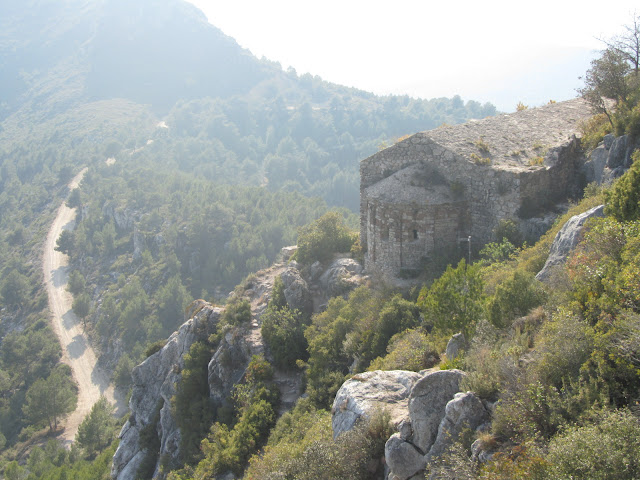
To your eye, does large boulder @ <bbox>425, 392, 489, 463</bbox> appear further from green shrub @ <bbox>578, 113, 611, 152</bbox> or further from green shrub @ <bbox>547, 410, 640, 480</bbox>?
green shrub @ <bbox>578, 113, 611, 152</bbox>

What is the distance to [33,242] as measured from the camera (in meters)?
84.4

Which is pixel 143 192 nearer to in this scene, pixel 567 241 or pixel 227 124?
pixel 567 241

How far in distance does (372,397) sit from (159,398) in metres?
18.0

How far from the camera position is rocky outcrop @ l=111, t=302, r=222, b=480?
72.5 ft

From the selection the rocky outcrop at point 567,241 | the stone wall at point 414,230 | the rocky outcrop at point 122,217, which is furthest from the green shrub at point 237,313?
the rocky outcrop at point 122,217

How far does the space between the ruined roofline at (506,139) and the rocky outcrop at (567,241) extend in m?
6.84

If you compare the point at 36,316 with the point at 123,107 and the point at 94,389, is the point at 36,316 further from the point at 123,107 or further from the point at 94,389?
the point at 123,107

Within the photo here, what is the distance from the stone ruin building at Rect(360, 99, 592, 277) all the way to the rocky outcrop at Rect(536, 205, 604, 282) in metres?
6.02

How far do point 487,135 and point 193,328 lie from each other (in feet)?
52.1

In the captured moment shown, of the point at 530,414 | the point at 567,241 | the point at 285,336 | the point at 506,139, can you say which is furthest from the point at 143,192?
the point at 530,414

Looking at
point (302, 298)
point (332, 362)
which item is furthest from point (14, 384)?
point (332, 362)

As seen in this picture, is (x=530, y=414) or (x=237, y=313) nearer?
(x=530, y=414)

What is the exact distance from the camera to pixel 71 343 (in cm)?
5809

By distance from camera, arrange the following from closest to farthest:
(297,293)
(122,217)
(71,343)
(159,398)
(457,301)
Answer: (457,301)
(297,293)
(159,398)
(71,343)
(122,217)
